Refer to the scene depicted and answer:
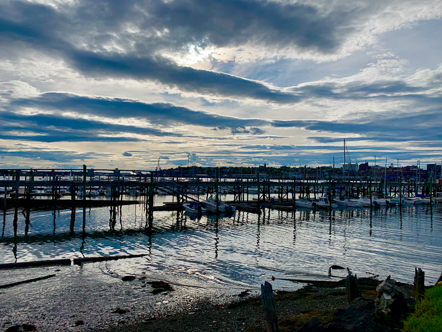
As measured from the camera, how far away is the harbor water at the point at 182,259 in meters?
14.7

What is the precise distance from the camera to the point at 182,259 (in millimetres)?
23688

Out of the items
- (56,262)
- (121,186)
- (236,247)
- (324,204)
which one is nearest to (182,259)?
(236,247)

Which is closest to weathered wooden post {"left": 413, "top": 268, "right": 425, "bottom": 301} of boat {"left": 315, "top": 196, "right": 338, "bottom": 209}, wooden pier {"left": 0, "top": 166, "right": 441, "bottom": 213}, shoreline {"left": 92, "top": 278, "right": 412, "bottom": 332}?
shoreline {"left": 92, "top": 278, "right": 412, "bottom": 332}

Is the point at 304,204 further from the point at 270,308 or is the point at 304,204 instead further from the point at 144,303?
the point at 270,308

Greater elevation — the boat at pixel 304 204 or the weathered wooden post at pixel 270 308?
the weathered wooden post at pixel 270 308

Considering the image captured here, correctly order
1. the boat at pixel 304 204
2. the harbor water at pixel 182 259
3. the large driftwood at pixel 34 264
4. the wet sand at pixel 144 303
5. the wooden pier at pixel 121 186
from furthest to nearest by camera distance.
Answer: the boat at pixel 304 204
the wooden pier at pixel 121 186
the large driftwood at pixel 34 264
the harbor water at pixel 182 259
the wet sand at pixel 144 303

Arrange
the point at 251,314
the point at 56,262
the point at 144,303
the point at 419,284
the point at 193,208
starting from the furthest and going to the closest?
the point at 193,208, the point at 56,262, the point at 144,303, the point at 251,314, the point at 419,284

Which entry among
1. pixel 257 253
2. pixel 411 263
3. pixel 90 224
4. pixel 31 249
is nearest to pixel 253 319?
pixel 257 253

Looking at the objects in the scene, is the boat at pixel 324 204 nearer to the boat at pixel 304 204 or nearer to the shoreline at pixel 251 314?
the boat at pixel 304 204

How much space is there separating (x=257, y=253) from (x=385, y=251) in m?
12.1

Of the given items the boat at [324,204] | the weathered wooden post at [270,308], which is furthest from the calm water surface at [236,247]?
the boat at [324,204]

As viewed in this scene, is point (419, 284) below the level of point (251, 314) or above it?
above

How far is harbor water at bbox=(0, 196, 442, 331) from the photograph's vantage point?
14.7 metres

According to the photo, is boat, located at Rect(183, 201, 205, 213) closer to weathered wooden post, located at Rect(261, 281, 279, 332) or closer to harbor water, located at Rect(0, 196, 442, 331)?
harbor water, located at Rect(0, 196, 442, 331)
